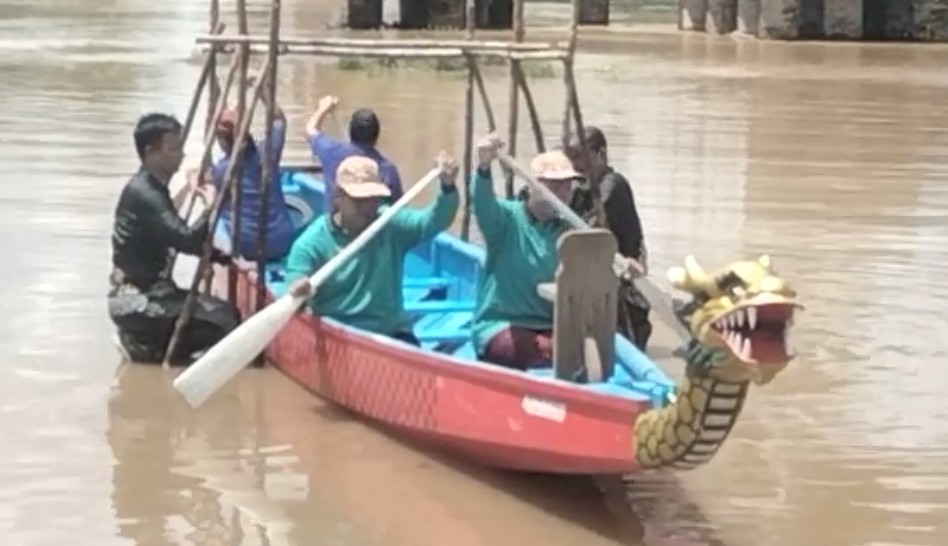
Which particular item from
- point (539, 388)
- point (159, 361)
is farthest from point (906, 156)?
point (539, 388)

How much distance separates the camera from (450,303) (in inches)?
416

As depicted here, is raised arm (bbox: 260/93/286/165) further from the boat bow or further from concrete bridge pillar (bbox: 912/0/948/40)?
concrete bridge pillar (bbox: 912/0/948/40)

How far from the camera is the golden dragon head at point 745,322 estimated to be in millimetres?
6801

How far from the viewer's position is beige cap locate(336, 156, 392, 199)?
372 inches

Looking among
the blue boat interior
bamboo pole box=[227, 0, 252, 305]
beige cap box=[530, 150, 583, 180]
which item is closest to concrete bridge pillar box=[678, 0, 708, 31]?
the blue boat interior

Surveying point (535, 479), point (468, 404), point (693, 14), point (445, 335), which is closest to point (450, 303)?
point (445, 335)

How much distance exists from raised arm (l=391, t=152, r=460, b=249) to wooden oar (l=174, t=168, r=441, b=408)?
75mm

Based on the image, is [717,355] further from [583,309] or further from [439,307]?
[439,307]

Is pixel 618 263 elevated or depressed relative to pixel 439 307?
elevated

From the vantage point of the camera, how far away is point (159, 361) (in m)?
10.8

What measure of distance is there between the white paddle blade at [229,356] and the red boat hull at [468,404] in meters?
0.36

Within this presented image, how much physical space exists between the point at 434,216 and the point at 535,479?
4.69 feet

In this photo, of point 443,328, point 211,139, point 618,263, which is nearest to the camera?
point 618,263

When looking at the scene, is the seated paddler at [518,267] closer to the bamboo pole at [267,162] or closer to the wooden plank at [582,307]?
the wooden plank at [582,307]
